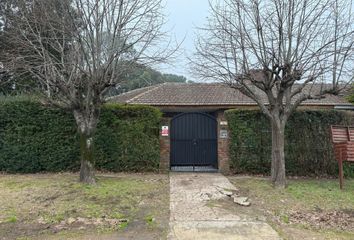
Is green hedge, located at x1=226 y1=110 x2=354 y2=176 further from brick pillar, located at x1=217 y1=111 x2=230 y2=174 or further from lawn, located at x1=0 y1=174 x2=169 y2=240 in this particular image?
lawn, located at x1=0 y1=174 x2=169 y2=240

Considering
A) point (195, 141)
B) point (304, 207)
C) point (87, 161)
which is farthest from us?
point (195, 141)

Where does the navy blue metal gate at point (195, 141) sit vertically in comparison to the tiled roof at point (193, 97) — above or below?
below

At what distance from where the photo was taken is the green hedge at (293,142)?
36.4ft

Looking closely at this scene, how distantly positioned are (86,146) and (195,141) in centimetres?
470

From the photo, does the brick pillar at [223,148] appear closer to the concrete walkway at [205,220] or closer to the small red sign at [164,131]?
the small red sign at [164,131]

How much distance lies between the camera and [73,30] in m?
9.04

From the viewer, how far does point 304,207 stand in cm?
687

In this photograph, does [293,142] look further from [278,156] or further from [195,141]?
[195,141]

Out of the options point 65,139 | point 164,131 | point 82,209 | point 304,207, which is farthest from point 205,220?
point 65,139

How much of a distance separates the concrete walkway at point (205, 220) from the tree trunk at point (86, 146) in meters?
2.38

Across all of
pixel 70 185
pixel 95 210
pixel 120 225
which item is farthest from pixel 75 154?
pixel 120 225

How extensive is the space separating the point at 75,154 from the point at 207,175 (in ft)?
15.5

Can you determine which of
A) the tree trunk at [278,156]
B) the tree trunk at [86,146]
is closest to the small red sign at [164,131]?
the tree trunk at [86,146]

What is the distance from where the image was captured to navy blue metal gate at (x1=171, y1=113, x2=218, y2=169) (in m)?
12.4
